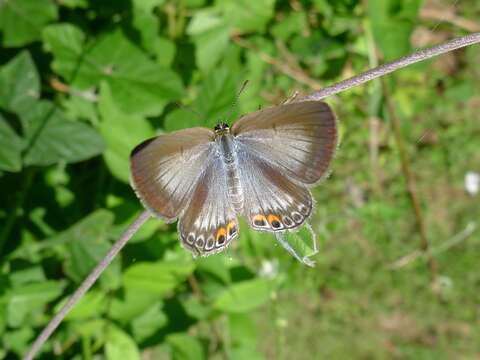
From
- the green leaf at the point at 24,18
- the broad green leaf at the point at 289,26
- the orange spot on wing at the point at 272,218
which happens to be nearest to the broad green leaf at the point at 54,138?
the green leaf at the point at 24,18

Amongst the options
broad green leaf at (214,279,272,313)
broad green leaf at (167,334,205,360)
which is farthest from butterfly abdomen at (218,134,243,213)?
broad green leaf at (167,334,205,360)

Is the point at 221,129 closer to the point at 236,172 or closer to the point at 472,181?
the point at 236,172

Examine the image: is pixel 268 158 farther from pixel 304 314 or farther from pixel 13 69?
pixel 304 314

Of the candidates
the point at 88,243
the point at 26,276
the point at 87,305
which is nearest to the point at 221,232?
the point at 88,243

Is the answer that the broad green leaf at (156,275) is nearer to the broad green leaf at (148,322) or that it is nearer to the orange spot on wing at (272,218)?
the broad green leaf at (148,322)

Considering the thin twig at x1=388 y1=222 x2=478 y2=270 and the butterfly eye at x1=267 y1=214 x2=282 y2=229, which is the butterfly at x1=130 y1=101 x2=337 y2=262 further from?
the thin twig at x1=388 y1=222 x2=478 y2=270

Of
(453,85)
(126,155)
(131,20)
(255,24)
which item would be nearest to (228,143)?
(126,155)
